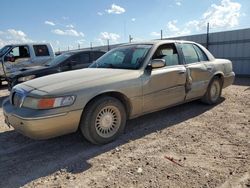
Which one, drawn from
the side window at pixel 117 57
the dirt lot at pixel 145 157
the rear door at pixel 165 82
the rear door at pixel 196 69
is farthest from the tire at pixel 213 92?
the side window at pixel 117 57

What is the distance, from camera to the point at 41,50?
1111 centimetres

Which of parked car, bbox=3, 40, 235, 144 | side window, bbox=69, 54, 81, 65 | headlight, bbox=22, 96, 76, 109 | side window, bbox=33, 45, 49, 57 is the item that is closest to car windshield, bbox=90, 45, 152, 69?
parked car, bbox=3, 40, 235, 144

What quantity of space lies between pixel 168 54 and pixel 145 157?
2.34 meters

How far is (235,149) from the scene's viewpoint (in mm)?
3727

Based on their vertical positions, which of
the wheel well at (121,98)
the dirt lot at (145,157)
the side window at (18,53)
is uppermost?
the side window at (18,53)

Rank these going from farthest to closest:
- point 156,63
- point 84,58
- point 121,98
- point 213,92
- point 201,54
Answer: point 84,58
point 213,92
point 201,54
point 156,63
point 121,98

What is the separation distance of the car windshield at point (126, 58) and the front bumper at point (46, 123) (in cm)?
146

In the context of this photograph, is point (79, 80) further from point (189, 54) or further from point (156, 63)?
point (189, 54)

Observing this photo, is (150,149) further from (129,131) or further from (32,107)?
(32,107)

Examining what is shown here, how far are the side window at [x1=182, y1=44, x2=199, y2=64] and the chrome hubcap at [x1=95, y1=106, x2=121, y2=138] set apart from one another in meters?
2.16

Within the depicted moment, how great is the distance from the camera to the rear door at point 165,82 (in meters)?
4.49

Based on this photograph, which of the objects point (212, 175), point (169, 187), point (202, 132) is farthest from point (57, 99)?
point (202, 132)

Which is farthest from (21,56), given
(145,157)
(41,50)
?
(145,157)

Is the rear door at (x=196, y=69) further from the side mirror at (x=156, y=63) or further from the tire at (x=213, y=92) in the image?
the side mirror at (x=156, y=63)
